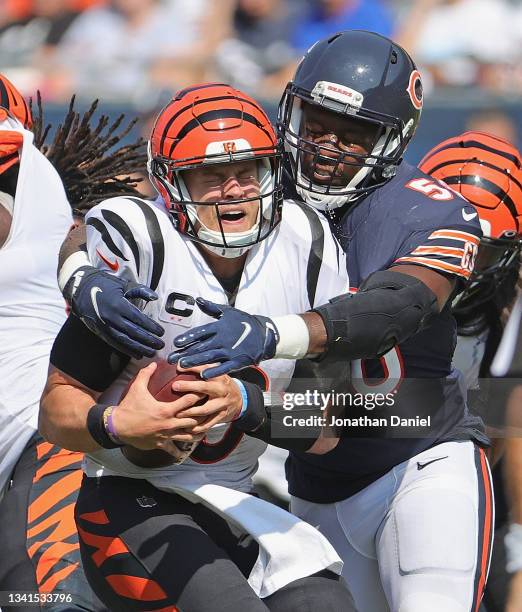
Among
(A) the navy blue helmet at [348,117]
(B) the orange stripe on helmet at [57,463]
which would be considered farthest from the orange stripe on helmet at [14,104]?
(B) the orange stripe on helmet at [57,463]

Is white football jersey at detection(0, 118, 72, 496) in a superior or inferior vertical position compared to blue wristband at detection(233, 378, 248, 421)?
inferior

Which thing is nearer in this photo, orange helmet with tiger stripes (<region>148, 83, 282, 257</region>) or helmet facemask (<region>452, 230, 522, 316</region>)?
orange helmet with tiger stripes (<region>148, 83, 282, 257</region>)

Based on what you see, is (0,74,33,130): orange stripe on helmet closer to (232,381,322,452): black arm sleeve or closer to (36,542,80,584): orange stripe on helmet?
(36,542,80,584): orange stripe on helmet

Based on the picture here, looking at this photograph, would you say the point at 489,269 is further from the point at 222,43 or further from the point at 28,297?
the point at 222,43

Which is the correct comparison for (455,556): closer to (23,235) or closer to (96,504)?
(96,504)

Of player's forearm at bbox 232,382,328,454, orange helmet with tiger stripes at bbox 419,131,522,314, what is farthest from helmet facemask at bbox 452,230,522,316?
player's forearm at bbox 232,382,328,454

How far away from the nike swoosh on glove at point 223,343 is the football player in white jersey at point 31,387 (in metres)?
1.12

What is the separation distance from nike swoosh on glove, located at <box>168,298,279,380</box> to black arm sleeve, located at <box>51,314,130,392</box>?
10.2 inches

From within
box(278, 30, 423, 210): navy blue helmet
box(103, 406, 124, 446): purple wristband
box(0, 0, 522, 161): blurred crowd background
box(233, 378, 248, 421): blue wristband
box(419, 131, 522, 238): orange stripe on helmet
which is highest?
box(278, 30, 423, 210): navy blue helmet

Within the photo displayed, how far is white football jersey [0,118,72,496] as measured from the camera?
132 inches

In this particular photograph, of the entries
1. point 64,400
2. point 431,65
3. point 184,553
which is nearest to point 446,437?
point 184,553

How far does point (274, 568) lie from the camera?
237 centimetres

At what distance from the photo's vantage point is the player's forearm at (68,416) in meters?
2.34

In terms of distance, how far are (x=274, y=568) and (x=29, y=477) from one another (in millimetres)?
1176
